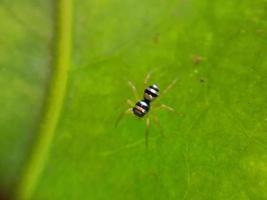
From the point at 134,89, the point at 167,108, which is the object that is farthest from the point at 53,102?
the point at 167,108

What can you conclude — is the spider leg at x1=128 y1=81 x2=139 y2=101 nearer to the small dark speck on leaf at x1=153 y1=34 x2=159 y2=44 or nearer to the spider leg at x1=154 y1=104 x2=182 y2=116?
the spider leg at x1=154 y1=104 x2=182 y2=116

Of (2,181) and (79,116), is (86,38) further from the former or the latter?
(2,181)

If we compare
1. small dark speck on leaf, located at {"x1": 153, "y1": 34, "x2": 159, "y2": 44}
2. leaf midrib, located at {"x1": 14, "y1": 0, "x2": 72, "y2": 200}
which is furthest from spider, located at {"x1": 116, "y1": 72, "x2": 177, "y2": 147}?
leaf midrib, located at {"x1": 14, "y1": 0, "x2": 72, "y2": 200}

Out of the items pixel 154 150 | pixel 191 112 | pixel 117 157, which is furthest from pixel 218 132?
pixel 117 157

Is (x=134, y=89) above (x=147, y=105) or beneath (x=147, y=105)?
above

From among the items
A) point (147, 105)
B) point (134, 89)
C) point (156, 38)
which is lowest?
point (147, 105)

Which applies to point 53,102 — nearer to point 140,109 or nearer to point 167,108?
point 140,109

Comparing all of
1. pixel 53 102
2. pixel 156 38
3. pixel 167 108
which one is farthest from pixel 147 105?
pixel 53 102

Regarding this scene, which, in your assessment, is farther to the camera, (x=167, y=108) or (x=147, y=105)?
(x=147, y=105)
